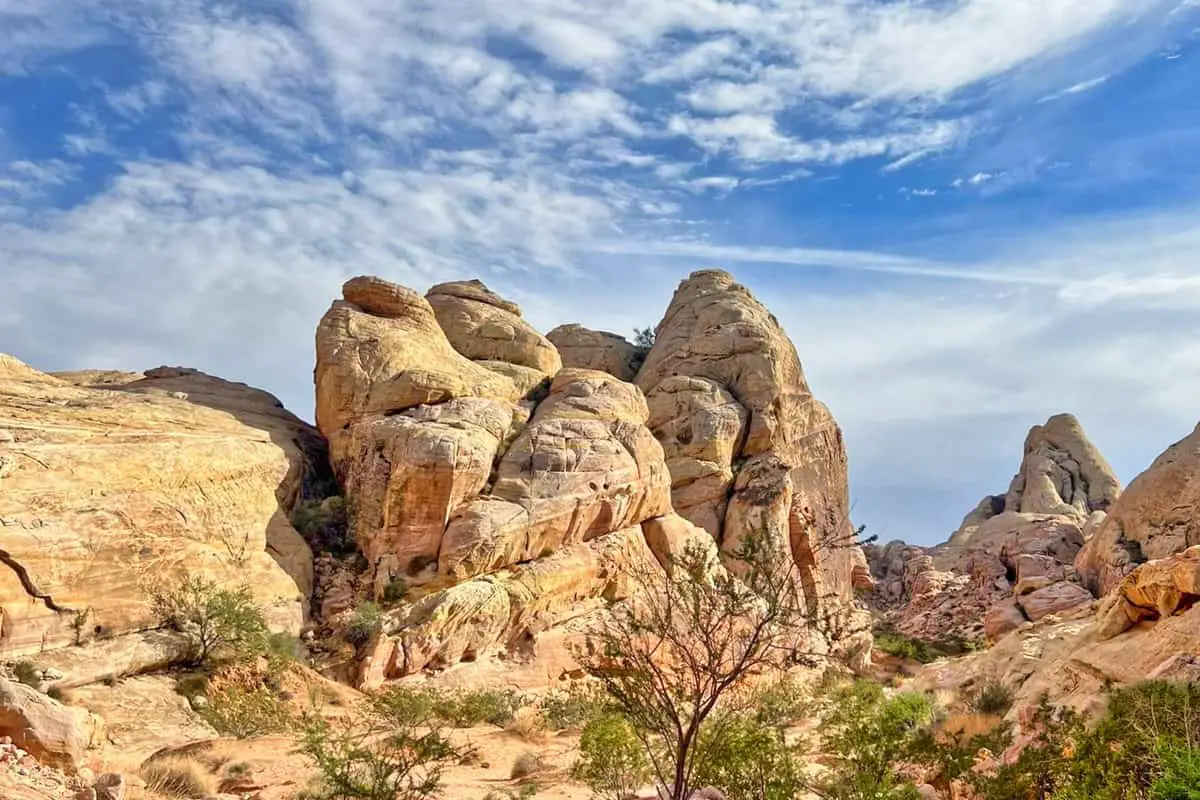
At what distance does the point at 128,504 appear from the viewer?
1933 centimetres

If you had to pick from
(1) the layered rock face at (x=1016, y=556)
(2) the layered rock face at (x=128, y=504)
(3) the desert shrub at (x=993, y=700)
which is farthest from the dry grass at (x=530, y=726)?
(1) the layered rock face at (x=1016, y=556)

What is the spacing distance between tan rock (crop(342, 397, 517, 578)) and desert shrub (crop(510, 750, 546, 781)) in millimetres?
8814

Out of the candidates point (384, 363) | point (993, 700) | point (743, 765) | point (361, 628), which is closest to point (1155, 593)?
point (993, 700)

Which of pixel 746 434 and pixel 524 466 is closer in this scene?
pixel 524 466

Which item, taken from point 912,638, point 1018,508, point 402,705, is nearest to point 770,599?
point 402,705

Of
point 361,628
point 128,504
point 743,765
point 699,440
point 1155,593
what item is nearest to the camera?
point 743,765

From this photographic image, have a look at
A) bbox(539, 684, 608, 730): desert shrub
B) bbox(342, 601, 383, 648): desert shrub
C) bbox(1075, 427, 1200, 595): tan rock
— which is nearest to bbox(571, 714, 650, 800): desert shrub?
bbox(539, 684, 608, 730): desert shrub

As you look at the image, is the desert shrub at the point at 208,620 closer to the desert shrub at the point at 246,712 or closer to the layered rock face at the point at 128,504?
the layered rock face at the point at 128,504

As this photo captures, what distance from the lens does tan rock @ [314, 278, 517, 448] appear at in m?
26.7

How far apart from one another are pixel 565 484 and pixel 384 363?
7598mm

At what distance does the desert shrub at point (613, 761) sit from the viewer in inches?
483

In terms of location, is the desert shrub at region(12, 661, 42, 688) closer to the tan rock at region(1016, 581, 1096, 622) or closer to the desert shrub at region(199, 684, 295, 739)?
the desert shrub at region(199, 684, 295, 739)

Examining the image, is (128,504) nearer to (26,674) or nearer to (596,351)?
(26,674)

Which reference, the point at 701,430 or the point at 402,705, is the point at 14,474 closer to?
the point at 402,705
